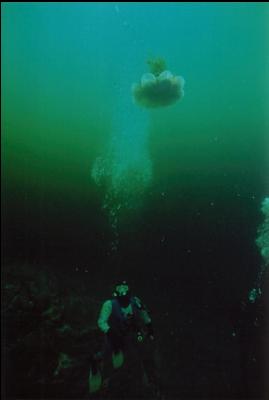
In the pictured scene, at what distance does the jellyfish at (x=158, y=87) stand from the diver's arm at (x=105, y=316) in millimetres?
1785

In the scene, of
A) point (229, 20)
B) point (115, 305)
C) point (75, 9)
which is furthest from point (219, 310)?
point (75, 9)

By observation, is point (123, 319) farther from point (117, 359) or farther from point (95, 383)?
point (95, 383)

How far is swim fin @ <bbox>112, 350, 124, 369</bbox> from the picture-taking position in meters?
3.57

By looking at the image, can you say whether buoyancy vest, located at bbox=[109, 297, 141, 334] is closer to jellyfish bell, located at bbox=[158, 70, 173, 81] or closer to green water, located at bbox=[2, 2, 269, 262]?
green water, located at bbox=[2, 2, 269, 262]

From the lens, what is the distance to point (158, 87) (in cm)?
361

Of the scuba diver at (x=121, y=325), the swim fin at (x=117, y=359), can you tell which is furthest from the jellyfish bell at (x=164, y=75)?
the swim fin at (x=117, y=359)

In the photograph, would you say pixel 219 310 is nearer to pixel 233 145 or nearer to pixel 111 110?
pixel 233 145

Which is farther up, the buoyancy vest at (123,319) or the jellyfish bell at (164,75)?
the jellyfish bell at (164,75)

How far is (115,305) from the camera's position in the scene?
11.9 ft

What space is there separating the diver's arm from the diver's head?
0.09 metres

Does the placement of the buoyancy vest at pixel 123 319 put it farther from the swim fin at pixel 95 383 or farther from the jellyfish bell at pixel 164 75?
the jellyfish bell at pixel 164 75

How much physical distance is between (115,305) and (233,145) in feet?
5.78

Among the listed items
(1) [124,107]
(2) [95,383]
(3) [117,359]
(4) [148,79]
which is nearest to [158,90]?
(4) [148,79]

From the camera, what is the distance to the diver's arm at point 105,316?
3600 millimetres
